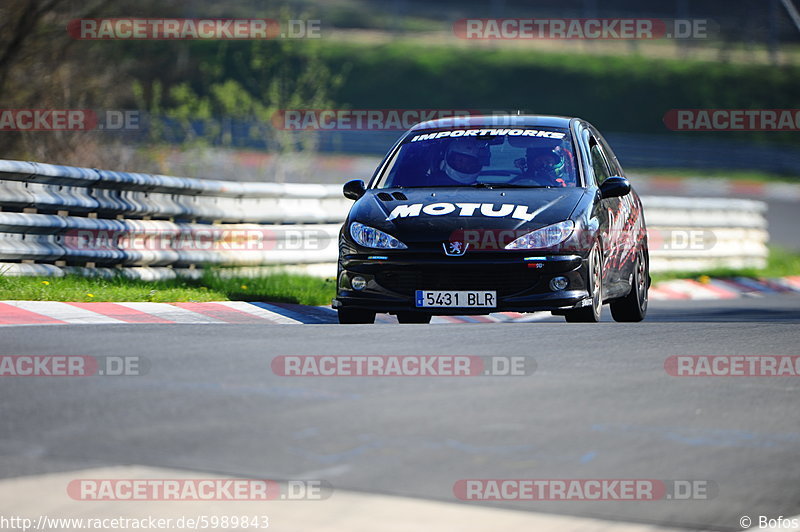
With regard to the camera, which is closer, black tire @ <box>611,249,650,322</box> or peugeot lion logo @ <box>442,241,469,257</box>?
peugeot lion logo @ <box>442,241,469,257</box>

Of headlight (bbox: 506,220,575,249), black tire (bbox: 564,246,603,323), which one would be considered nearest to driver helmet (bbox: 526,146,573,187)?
black tire (bbox: 564,246,603,323)

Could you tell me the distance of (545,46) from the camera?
60562mm

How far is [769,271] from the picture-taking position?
21.6 meters

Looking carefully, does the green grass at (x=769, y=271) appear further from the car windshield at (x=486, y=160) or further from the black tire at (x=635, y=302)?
the car windshield at (x=486, y=160)

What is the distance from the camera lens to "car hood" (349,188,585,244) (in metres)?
10.1

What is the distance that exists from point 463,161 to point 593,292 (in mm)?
1652

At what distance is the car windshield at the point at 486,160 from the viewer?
437 inches

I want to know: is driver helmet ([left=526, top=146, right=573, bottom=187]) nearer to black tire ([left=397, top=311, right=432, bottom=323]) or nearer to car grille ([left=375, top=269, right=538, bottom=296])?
car grille ([left=375, top=269, right=538, bottom=296])

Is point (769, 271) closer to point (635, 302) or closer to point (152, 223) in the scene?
point (635, 302)

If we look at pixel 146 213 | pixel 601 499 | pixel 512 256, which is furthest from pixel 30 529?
pixel 146 213

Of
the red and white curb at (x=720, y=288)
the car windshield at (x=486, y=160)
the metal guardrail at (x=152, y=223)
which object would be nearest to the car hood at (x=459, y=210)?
the car windshield at (x=486, y=160)

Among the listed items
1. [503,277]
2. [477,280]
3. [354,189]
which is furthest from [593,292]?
[354,189]

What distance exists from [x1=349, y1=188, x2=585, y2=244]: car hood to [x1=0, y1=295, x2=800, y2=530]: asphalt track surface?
5.94ft

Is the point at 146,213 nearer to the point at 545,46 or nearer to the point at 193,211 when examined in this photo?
the point at 193,211
